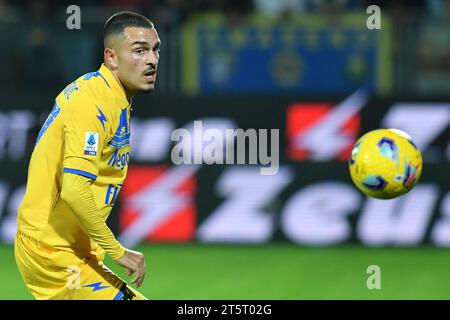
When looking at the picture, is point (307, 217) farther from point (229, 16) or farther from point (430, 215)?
point (229, 16)

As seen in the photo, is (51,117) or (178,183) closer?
(51,117)

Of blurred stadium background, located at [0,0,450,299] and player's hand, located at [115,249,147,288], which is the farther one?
blurred stadium background, located at [0,0,450,299]

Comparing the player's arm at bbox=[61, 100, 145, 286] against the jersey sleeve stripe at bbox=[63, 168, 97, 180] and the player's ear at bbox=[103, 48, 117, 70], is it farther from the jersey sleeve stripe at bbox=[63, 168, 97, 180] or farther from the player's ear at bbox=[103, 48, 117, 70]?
the player's ear at bbox=[103, 48, 117, 70]

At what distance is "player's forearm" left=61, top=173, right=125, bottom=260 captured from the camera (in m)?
5.34

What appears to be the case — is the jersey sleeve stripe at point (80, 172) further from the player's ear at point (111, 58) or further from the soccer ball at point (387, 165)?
the soccer ball at point (387, 165)

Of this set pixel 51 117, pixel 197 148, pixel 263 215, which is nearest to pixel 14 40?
pixel 197 148

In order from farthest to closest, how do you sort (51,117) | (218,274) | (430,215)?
(430,215)
(218,274)
(51,117)

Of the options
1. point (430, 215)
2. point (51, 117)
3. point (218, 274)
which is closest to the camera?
point (51, 117)

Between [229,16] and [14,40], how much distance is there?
2746mm

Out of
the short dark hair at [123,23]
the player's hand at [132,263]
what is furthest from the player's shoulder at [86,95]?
the player's hand at [132,263]

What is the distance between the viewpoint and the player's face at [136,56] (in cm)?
572

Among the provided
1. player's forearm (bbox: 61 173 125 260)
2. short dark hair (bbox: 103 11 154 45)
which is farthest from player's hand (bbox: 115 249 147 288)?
short dark hair (bbox: 103 11 154 45)

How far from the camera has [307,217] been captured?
1234 cm
